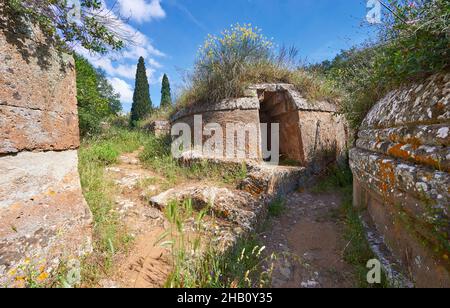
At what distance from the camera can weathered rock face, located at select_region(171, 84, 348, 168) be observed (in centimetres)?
513

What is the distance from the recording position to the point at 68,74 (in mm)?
2355

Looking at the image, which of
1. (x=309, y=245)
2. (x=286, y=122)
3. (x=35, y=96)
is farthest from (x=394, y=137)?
(x=286, y=122)

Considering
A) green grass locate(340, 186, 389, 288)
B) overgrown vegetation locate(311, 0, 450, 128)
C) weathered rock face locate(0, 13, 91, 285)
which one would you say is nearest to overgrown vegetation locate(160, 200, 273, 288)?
green grass locate(340, 186, 389, 288)

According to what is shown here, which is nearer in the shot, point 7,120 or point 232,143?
point 7,120

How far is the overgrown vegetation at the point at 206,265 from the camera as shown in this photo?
1.69m

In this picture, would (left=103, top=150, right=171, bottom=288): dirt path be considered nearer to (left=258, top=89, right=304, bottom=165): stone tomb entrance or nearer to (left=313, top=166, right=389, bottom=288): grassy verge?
(left=313, top=166, right=389, bottom=288): grassy verge

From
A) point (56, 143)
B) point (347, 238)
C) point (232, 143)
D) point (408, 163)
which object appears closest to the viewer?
point (408, 163)

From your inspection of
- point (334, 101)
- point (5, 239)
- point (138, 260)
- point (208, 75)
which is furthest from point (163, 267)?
point (334, 101)

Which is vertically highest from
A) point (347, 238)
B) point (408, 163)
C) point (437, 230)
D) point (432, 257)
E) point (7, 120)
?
point (7, 120)

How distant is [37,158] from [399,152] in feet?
10.7

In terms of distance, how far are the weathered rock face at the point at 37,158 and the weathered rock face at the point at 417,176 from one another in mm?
2810

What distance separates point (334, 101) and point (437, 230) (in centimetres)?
561

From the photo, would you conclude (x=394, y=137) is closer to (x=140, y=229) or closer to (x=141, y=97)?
(x=140, y=229)

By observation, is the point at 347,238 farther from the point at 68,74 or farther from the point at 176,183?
the point at 68,74
